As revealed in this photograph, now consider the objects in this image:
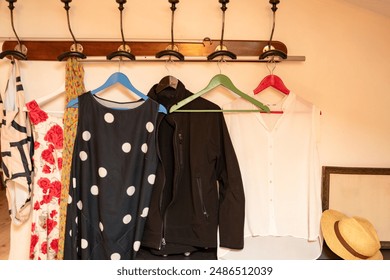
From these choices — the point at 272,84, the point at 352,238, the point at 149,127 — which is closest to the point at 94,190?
the point at 149,127

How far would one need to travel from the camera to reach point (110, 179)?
1010mm

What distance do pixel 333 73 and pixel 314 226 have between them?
64cm

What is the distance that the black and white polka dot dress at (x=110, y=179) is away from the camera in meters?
0.99

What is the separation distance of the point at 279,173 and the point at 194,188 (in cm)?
35

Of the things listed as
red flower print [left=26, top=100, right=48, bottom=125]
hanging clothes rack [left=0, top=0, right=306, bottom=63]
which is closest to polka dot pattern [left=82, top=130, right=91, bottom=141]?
red flower print [left=26, top=100, right=48, bottom=125]

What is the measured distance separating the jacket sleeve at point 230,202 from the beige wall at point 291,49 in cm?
31

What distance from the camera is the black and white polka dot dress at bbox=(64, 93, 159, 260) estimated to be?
99 centimetres

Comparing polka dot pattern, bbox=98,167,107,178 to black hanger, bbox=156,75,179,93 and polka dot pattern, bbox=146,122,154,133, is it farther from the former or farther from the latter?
black hanger, bbox=156,75,179,93

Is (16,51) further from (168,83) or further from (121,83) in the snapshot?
(168,83)

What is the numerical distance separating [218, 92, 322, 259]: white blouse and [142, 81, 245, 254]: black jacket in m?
0.08

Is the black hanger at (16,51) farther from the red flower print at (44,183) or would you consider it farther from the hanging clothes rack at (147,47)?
the red flower print at (44,183)

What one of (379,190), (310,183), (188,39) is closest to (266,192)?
(310,183)

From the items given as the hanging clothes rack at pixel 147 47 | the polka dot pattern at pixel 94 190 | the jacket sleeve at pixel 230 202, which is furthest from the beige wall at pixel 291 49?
the polka dot pattern at pixel 94 190
